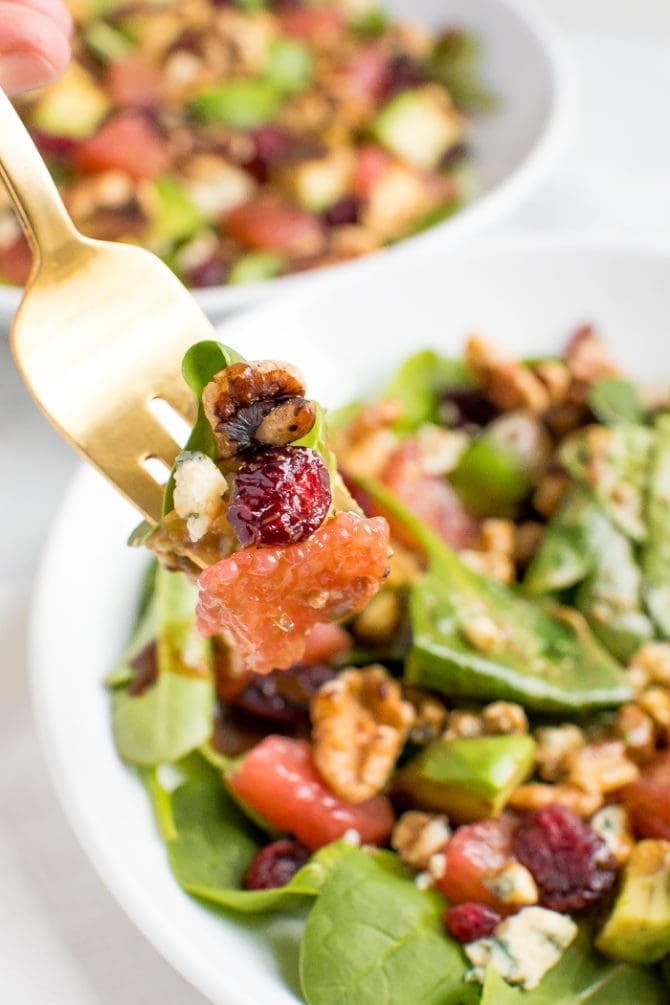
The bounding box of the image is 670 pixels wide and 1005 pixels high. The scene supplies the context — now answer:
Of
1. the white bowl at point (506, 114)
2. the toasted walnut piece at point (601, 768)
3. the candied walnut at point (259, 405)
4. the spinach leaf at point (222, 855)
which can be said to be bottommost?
the toasted walnut piece at point (601, 768)

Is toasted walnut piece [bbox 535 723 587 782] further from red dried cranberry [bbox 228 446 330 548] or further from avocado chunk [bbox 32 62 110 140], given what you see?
avocado chunk [bbox 32 62 110 140]

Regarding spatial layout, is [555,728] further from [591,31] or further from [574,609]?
[591,31]

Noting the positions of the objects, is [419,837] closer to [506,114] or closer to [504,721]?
[504,721]

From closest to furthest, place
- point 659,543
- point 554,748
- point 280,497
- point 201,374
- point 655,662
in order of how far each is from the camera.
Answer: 1. point 280,497
2. point 201,374
3. point 554,748
4. point 655,662
5. point 659,543

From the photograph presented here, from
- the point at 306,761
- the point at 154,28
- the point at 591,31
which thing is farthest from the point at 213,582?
the point at 591,31

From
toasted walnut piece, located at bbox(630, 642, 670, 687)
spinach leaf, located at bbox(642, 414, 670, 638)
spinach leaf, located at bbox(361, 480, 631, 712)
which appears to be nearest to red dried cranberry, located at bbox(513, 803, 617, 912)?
spinach leaf, located at bbox(361, 480, 631, 712)

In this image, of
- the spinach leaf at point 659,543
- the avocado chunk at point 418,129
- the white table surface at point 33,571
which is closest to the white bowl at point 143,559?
the white table surface at point 33,571

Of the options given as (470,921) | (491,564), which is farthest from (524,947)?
(491,564)

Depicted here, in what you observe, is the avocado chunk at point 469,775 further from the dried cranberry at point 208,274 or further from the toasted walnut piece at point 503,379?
the dried cranberry at point 208,274
